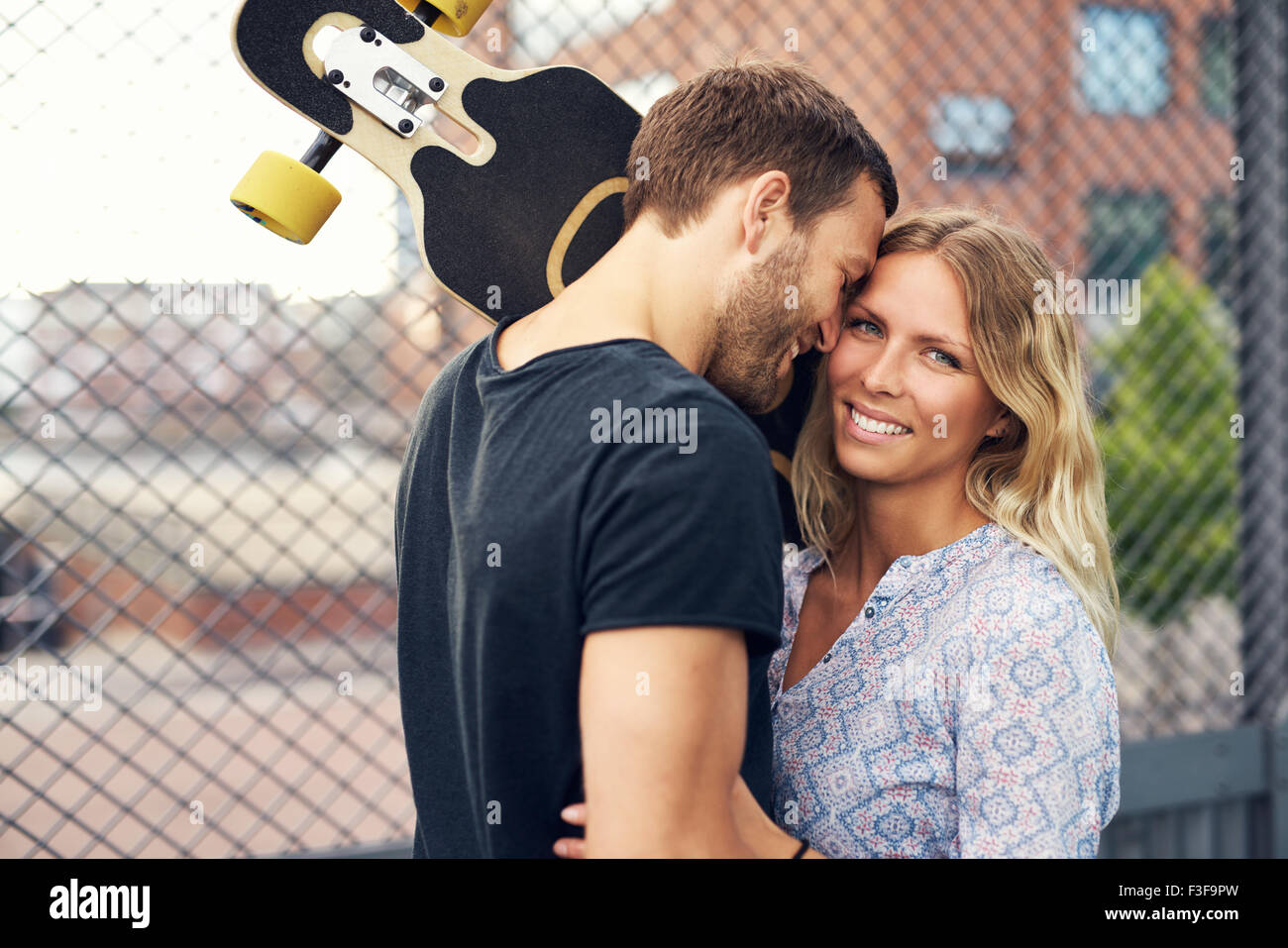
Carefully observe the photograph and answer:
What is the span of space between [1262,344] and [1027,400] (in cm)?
216

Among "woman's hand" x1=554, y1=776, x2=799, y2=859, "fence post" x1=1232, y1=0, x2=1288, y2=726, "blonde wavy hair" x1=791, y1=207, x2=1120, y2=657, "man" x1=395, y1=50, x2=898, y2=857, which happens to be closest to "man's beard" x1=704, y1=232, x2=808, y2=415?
"man" x1=395, y1=50, x2=898, y2=857

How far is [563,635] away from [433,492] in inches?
14.1

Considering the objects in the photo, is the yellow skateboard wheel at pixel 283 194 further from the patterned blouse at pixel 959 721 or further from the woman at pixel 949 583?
the patterned blouse at pixel 959 721

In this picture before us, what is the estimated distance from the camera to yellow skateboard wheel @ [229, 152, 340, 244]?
4.65 feet

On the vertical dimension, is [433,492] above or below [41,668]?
above

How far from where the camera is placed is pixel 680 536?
1.00 meters

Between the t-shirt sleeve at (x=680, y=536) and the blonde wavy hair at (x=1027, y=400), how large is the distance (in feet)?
Answer: 2.20

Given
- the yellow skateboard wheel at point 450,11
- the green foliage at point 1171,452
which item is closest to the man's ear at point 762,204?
the yellow skateboard wheel at point 450,11

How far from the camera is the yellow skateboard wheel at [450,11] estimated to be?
150 cm

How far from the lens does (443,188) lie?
5.01 ft

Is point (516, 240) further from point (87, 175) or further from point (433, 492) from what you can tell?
point (87, 175)

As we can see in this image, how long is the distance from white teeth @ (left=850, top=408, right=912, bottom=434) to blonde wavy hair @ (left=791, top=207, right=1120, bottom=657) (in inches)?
6.3

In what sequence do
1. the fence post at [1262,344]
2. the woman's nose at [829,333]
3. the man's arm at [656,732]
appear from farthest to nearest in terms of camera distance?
the fence post at [1262,344] → the woman's nose at [829,333] → the man's arm at [656,732]
